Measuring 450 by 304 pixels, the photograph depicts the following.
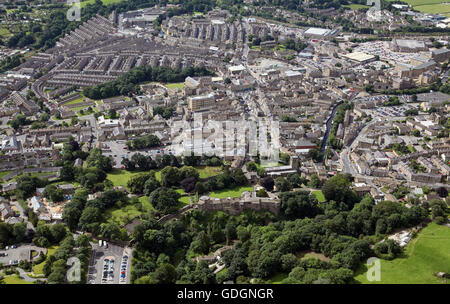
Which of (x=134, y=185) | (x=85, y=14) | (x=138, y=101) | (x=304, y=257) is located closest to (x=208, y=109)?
(x=138, y=101)

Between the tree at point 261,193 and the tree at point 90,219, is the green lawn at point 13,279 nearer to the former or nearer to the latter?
the tree at point 90,219

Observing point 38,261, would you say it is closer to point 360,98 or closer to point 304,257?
point 304,257

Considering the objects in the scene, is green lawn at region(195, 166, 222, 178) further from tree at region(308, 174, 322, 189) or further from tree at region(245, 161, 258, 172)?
tree at region(308, 174, 322, 189)

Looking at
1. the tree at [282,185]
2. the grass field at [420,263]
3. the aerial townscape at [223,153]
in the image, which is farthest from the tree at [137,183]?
the grass field at [420,263]

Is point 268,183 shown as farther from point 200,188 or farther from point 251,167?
point 200,188

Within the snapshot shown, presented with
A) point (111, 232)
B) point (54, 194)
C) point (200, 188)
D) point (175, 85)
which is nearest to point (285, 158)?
point (200, 188)

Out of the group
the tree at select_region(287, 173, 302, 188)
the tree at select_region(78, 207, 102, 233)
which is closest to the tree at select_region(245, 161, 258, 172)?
the tree at select_region(287, 173, 302, 188)
